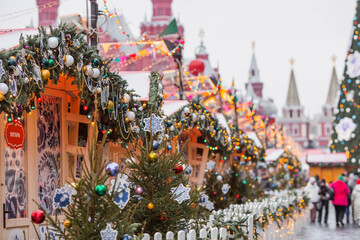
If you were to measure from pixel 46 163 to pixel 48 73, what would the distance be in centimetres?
236

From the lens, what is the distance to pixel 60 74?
8.36 metres

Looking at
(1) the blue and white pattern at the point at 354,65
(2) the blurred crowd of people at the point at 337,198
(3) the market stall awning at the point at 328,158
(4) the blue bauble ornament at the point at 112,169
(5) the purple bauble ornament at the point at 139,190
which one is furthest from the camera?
(3) the market stall awning at the point at 328,158

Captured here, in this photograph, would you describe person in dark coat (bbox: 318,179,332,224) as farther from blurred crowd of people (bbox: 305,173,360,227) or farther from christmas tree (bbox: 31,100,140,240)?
christmas tree (bbox: 31,100,140,240)

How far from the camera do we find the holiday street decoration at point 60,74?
276 inches

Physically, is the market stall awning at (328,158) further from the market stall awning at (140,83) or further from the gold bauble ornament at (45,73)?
the gold bauble ornament at (45,73)

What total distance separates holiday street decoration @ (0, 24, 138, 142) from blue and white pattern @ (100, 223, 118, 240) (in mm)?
1072

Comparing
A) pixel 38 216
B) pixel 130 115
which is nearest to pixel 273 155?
pixel 130 115

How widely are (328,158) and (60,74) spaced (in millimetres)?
28811

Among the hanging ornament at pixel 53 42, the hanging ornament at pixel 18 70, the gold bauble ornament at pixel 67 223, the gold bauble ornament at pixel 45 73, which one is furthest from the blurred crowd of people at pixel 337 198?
the gold bauble ornament at pixel 67 223

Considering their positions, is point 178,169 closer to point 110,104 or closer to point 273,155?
point 110,104

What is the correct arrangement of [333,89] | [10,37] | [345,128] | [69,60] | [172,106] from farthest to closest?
[333,89], [345,128], [172,106], [10,37], [69,60]

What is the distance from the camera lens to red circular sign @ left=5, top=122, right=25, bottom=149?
27.1ft

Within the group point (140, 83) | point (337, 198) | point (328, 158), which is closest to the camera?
point (140, 83)

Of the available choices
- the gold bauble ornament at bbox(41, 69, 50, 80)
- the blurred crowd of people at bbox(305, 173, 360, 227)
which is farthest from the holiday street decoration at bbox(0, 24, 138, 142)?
the blurred crowd of people at bbox(305, 173, 360, 227)
